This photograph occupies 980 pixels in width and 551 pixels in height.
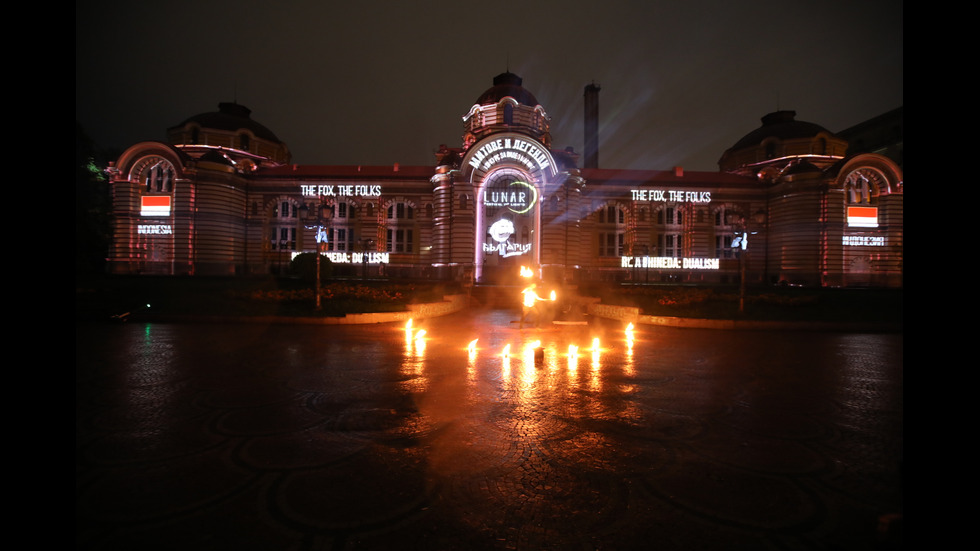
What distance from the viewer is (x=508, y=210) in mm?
42094

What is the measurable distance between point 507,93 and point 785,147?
3294 cm

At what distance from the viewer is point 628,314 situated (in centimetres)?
1934

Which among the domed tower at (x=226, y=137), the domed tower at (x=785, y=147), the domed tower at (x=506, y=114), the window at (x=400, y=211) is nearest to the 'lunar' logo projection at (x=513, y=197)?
the domed tower at (x=506, y=114)

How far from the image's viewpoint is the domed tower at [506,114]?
45.8m

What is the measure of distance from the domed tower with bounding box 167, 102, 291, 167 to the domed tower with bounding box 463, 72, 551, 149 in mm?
25516

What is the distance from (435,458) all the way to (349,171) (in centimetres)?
5126

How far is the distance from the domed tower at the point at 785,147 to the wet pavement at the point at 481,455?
170ft

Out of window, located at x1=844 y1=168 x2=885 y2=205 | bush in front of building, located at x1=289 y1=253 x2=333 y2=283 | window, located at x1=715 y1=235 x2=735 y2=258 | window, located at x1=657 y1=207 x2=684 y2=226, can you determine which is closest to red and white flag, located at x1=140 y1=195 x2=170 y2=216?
bush in front of building, located at x1=289 y1=253 x2=333 y2=283

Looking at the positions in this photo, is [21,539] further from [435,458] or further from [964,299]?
[964,299]

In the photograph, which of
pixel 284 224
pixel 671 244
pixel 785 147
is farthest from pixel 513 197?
pixel 785 147

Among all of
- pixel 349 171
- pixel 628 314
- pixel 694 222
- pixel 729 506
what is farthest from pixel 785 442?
pixel 349 171

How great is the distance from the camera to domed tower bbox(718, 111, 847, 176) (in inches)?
1994

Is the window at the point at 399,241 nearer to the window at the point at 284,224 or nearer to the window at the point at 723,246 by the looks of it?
the window at the point at 284,224

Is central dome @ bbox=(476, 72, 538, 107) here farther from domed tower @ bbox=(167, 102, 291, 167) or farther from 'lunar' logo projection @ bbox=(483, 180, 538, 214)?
domed tower @ bbox=(167, 102, 291, 167)
